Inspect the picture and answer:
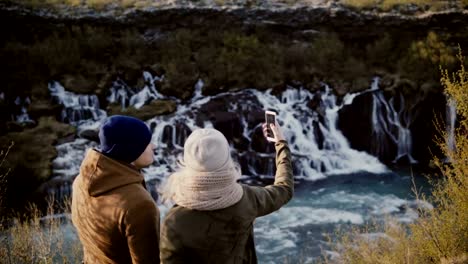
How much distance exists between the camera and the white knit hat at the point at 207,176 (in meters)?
2.21

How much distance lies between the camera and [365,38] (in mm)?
20234

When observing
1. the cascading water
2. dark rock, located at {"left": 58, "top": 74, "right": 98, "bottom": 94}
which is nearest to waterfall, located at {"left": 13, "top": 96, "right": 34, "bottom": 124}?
the cascading water

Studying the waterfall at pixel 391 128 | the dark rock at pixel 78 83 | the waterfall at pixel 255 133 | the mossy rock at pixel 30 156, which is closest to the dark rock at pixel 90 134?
the waterfall at pixel 255 133

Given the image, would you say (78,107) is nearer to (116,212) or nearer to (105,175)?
(105,175)

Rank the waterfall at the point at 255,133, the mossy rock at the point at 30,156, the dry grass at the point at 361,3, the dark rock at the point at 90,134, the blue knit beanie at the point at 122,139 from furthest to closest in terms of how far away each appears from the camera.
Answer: the dry grass at the point at 361,3 < the dark rock at the point at 90,134 < the waterfall at the point at 255,133 < the mossy rock at the point at 30,156 < the blue knit beanie at the point at 122,139

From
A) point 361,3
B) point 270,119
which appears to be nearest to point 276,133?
point 270,119

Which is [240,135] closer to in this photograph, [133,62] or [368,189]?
[368,189]

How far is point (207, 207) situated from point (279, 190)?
1.73 ft

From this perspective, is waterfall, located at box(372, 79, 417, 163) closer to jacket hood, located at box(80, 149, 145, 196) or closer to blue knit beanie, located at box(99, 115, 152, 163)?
blue knit beanie, located at box(99, 115, 152, 163)

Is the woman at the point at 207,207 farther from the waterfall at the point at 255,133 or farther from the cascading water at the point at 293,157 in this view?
the waterfall at the point at 255,133

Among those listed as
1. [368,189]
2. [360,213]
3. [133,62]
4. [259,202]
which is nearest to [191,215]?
[259,202]

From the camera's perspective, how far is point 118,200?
2.54 meters

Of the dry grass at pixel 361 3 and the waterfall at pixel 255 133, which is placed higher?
the dry grass at pixel 361 3

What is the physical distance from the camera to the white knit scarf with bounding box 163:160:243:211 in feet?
7.27
